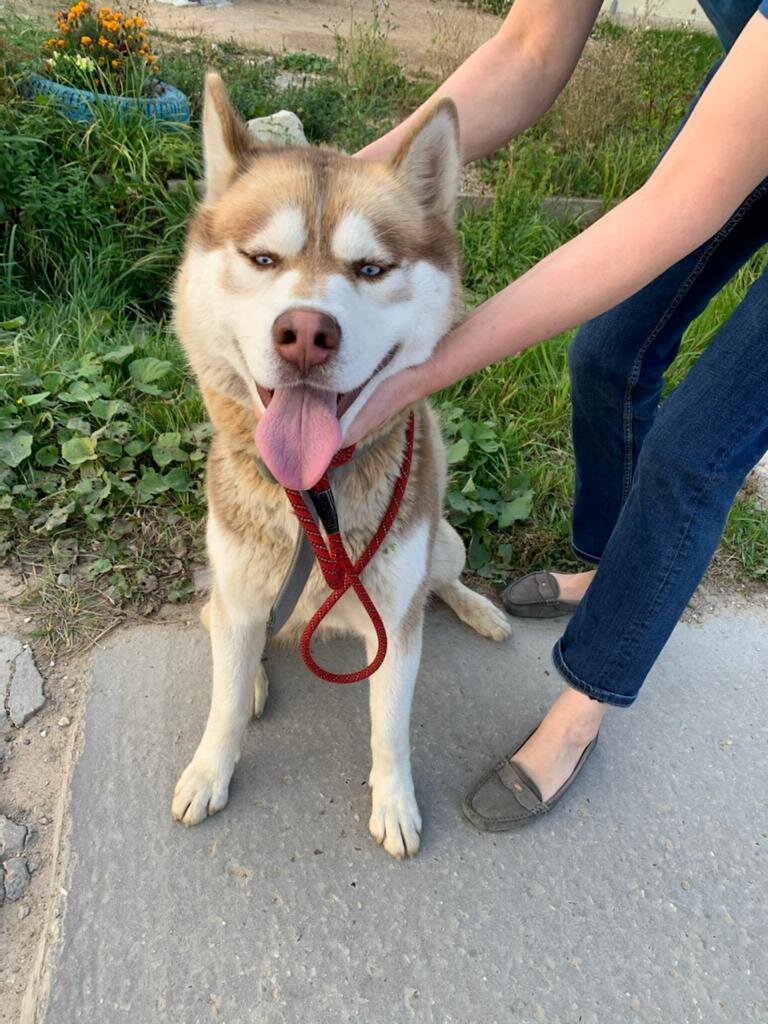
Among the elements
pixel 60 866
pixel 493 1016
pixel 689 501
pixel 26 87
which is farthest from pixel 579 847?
pixel 26 87

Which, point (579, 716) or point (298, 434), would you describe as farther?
point (579, 716)

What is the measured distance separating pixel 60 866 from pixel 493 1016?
101 centimetres

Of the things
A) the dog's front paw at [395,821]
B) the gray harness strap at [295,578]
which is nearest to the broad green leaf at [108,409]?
the gray harness strap at [295,578]

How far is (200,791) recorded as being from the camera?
68.7 inches

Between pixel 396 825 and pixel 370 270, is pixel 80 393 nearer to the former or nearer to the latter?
pixel 370 270

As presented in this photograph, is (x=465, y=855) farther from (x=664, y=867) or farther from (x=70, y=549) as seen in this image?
(x=70, y=549)

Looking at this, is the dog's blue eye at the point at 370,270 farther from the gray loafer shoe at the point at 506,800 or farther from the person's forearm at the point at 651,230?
the gray loafer shoe at the point at 506,800

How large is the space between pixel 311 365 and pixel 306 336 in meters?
0.06

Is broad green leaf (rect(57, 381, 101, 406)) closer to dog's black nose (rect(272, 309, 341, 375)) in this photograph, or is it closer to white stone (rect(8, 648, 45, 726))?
white stone (rect(8, 648, 45, 726))

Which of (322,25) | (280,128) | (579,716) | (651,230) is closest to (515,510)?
(579,716)

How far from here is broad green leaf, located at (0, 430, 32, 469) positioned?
2436 mm

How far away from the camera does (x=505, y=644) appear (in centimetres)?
235

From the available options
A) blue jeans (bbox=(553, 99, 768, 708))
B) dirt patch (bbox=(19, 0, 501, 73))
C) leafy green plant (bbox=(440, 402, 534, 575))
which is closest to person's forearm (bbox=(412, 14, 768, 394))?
blue jeans (bbox=(553, 99, 768, 708))

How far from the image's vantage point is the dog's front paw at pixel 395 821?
5.70ft
